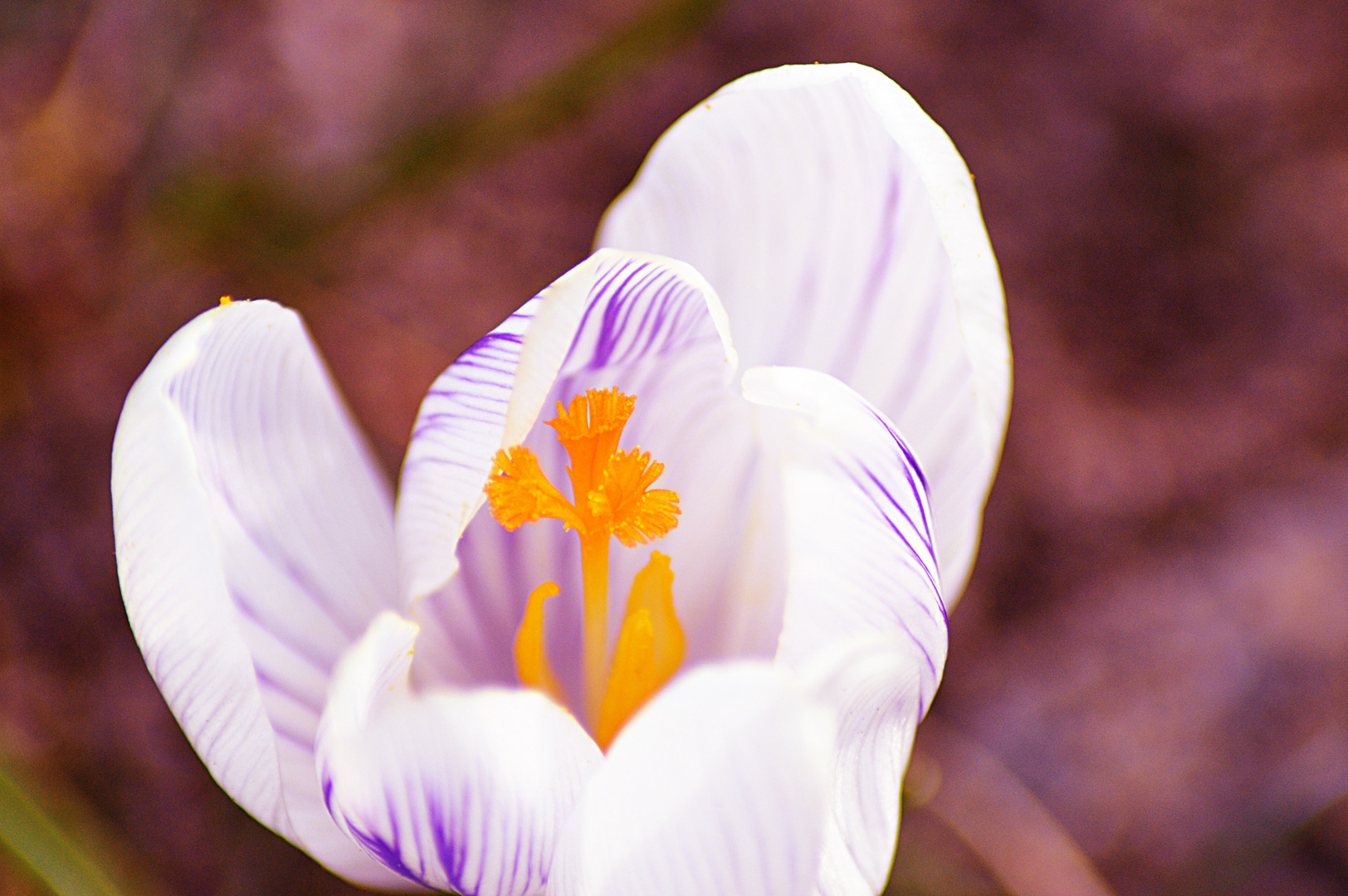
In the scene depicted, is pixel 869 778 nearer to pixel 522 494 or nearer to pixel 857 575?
pixel 857 575

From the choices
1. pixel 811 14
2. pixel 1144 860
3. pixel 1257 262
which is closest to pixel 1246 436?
pixel 1257 262

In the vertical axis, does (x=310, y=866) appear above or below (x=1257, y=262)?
below

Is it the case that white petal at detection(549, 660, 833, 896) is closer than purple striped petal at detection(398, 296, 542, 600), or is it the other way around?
white petal at detection(549, 660, 833, 896)

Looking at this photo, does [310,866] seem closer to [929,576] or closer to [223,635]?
[223,635]

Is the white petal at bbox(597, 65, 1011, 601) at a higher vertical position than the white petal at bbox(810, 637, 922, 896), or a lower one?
higher

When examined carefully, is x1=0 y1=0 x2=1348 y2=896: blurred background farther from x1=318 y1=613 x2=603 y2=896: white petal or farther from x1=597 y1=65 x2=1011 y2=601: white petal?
x1=318 y1=613 x2=603 y2=896: white petal

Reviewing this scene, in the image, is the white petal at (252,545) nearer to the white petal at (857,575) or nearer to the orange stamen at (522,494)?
the orange stamen at (522,494)

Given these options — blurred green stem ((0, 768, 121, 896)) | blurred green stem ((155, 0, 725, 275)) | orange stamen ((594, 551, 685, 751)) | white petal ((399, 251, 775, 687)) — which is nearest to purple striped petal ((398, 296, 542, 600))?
white petal ((399, 251, 775, 687))

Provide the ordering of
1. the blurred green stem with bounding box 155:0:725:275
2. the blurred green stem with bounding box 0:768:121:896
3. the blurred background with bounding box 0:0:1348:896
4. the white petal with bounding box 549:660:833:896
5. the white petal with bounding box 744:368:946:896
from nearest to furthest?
the white petal with bounding box 549:660:833:896, the white petal with bounding box 744:368:946:896, the blurred green stem with bounding box 0:768:121:896, the blurred green stem with bounding box 155:0:725:275, the blurred background with bounding box 0:0:1348:896
